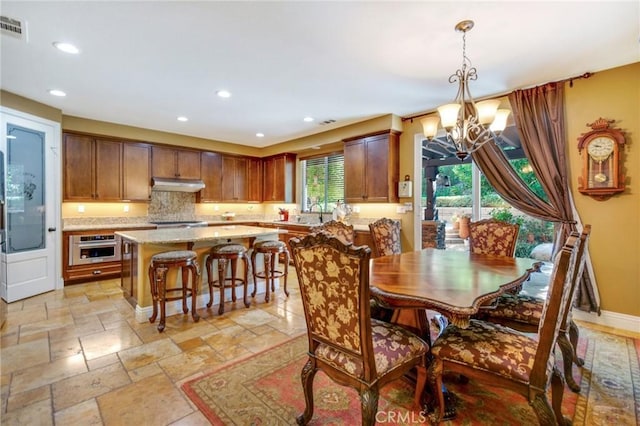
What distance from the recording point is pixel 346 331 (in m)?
1.44

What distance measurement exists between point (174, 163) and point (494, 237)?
18.3 ft

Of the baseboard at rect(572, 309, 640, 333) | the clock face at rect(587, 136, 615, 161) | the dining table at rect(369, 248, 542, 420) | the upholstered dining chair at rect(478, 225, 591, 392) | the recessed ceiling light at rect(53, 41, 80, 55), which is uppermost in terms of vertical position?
the recessed ceiling light at rect(53, 41, 80, 55)

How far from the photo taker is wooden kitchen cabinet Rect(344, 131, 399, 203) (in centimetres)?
463

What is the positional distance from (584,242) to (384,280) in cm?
115

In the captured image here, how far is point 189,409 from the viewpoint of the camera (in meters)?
1.83

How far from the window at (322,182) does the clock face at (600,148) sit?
12.4 ft

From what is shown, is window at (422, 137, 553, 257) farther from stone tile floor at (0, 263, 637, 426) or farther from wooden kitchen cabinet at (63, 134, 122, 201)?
wooden kitchen cabinet at (63, 134, 122, 201)

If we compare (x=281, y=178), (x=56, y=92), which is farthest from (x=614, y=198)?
(x=56, y=92)

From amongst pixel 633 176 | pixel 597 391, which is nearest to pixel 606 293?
pixel 633 176

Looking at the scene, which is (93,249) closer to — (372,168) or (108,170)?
(108,170)

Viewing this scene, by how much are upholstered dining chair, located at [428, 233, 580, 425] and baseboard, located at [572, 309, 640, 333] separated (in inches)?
85.5

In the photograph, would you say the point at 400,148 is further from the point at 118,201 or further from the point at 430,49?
the point at 118,201

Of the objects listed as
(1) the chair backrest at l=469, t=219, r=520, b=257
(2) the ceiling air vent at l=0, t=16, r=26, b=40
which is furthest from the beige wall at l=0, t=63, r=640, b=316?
(2) the ceiling air vent at l=0, t=16, r=26, b=40

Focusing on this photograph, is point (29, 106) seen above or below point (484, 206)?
above
